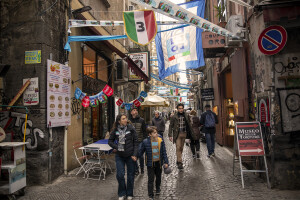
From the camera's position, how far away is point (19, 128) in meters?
6.19

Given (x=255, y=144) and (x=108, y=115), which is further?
(x=108, y=115)

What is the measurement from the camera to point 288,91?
5.37 metres

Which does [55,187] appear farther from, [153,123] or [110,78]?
[110,78]

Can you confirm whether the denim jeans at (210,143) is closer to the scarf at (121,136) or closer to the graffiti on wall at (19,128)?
the scarf at (121,136)

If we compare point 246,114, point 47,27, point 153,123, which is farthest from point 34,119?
point 246,114

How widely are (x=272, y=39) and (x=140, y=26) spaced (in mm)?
3038

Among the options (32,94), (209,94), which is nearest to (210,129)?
(209,94)

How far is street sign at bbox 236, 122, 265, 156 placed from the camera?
18.5ft

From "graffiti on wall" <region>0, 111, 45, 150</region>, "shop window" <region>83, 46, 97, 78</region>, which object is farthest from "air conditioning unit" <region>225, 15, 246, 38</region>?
"graffiti on wall" <region>0, 111, 45, 150</region>

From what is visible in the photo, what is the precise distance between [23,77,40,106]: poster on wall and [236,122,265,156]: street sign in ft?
17.1

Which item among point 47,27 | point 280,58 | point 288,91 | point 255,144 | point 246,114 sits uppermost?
point 47,27

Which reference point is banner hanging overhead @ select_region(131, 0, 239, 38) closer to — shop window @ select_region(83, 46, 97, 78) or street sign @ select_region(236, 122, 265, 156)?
street sign @ select_region(236, 122, 265, 156)

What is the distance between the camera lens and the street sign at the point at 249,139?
18.5 ft

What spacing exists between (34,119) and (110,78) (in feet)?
22.0
